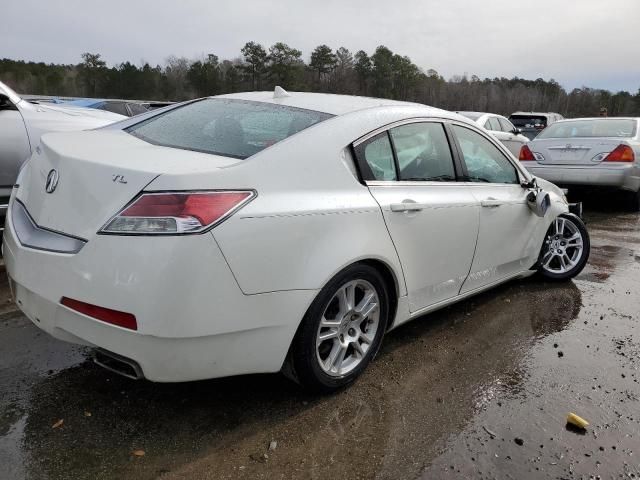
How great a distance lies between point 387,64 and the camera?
76562mm

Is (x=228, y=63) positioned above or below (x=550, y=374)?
above

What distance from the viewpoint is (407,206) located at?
9.46 feet

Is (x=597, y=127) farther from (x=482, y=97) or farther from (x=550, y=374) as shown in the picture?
(x=482, y=97)

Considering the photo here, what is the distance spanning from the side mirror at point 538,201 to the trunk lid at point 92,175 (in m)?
2.57

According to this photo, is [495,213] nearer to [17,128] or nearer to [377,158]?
[377,158]

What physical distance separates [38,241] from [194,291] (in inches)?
31.7

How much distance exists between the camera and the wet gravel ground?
224cm

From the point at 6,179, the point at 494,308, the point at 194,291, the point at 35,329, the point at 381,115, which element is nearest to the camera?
the point at 194,291

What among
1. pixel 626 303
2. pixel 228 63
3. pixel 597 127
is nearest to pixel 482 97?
pixel 228 63

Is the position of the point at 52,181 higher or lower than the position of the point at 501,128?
higher

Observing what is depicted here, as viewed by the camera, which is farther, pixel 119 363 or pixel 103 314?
pixel 119 363

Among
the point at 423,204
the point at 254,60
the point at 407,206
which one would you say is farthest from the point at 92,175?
the point at 254,60

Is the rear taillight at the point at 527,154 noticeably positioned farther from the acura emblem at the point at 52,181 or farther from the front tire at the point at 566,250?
the acura emblem at the point at 52,181

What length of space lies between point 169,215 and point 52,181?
0.73m
